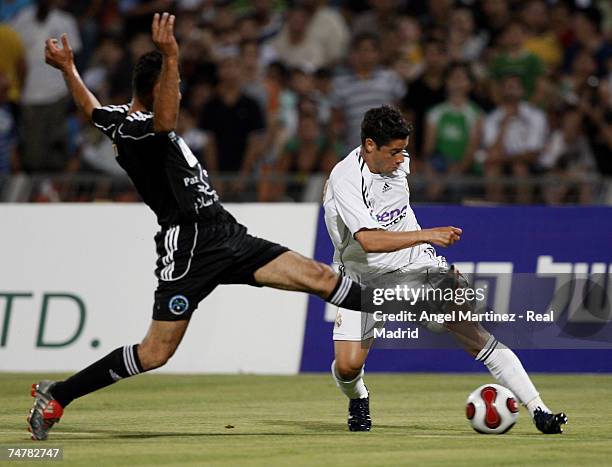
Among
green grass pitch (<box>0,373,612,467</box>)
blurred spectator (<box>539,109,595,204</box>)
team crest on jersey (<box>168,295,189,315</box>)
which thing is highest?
blurred spectator (<box>539,109,595,204</box>)

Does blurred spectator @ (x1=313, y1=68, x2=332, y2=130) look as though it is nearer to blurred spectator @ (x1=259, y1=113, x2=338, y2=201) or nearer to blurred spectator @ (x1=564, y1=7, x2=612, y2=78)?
blurred spectator @ (x1=259, y1=113, x2=338, y2=201)

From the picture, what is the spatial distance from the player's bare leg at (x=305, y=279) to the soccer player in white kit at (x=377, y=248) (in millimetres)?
345

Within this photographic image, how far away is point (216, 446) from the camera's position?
28.1 ft

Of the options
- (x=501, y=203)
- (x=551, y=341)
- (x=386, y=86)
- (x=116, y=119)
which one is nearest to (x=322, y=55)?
(x=386, y=86)

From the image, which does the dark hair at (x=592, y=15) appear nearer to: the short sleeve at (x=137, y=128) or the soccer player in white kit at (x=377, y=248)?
the soccer player in white kit at (x=377, y=248)

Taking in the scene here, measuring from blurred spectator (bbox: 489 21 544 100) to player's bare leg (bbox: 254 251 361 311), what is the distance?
955 centimetres

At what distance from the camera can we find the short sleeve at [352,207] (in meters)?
9.32

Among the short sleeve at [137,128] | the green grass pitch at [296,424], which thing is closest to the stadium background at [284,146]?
the green grass pitch at [296,424]

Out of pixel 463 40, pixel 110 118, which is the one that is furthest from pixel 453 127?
pixel 110 118

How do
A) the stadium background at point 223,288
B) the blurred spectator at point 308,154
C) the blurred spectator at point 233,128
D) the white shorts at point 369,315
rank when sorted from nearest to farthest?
Answer: 1. the white shorts at point 369,315
2. the stadium background at point 223,288
3. the blurred spectator at point 308,154
4. the blurred spectator at point 233,128

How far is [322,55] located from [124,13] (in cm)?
368

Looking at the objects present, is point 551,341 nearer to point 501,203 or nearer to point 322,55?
point 501,203

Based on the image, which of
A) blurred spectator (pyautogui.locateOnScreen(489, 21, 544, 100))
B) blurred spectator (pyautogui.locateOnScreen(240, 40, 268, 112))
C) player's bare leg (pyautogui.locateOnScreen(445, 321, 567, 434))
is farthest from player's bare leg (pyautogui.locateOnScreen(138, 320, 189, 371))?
blurred spectator (pyautogui.locateOnScreen(489, 21, 544, 100))

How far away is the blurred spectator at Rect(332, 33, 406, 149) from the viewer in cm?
1781
